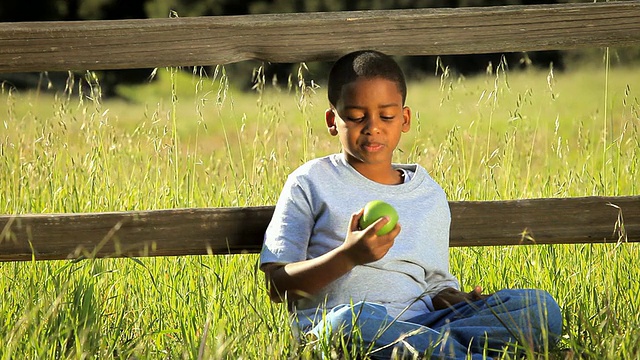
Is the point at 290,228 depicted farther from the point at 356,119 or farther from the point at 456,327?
the point at 456,327

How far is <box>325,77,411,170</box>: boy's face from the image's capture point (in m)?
2.68

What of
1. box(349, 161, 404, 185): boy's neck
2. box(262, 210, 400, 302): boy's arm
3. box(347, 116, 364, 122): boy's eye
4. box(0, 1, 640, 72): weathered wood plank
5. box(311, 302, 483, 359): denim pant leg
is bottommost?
box(311, 302, 483, 359): denim pant leg

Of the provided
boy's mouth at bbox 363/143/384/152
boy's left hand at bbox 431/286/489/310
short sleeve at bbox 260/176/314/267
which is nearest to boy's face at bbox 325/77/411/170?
boy's mouth at bbox 363/143/384/152

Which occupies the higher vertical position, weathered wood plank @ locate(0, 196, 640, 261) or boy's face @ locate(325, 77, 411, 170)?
boy's face @ locate(325, 77, 411, 170)

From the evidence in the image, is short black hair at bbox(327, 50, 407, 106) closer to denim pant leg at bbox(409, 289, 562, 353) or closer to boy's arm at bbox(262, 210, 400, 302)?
boy's arm at bbox(262, 210, 400, 302)

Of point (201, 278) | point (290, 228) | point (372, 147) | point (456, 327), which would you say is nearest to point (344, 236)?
point (290, 228)

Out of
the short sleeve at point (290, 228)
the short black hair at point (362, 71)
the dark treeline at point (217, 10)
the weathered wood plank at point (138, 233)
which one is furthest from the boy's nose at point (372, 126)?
the dark treeline at point (217, 10)

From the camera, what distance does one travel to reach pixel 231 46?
9.43ft

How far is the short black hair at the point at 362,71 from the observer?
8.90ft

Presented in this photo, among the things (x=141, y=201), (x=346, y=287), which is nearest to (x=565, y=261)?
(x=346, y=287)

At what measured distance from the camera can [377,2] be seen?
61.0 ft

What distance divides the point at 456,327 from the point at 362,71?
0.74 meters

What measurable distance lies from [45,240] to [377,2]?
1619cm

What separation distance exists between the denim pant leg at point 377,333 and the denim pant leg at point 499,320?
0.08m
